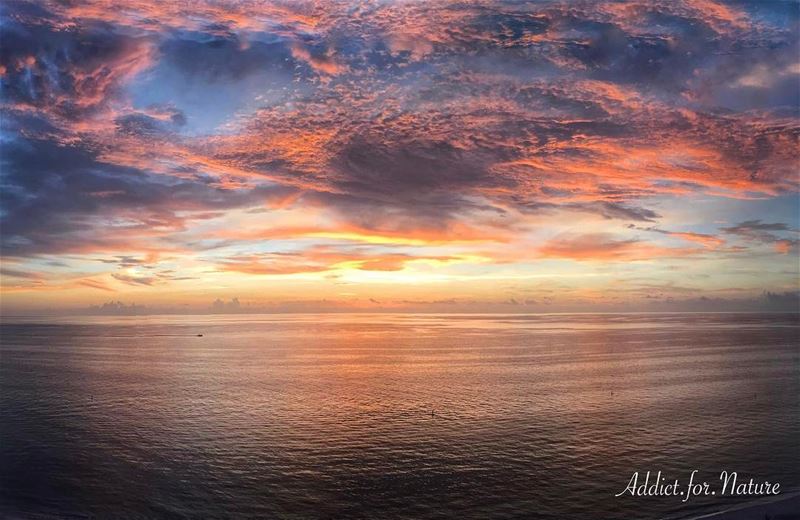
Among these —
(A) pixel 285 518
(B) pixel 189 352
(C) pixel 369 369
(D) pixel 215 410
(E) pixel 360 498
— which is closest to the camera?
(A) pixel 285 518

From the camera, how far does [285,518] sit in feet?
115

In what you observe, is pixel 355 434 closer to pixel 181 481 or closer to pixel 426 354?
pixel 181 481

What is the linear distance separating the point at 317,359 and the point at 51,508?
9706cm

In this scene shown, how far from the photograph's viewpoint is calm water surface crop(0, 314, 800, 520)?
37.4 metres

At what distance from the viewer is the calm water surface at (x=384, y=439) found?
37406mm

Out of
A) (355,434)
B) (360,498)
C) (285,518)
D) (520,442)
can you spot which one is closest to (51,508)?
(285,518)

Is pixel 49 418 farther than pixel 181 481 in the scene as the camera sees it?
Yes

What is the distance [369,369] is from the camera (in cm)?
11194

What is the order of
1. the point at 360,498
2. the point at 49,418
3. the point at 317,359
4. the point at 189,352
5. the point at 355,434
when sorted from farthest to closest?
the point at 189,352
the point at 317,359
the point at 49,418
the point at 355,434
the point at 360,498

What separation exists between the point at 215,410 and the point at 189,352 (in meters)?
93.9

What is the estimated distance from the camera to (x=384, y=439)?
52.8 metres

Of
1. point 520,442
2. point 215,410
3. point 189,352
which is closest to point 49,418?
point 215,410

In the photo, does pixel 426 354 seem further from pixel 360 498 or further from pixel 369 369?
pixel 360 498

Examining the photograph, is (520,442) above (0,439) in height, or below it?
above
